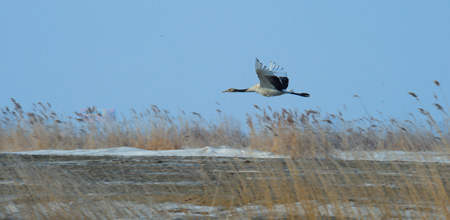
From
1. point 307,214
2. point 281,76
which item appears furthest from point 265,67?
point 307,214

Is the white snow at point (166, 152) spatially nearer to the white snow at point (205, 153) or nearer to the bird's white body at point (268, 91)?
the white snow at point (205, 153)

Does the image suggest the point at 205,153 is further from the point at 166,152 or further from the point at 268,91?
the point at 268,91

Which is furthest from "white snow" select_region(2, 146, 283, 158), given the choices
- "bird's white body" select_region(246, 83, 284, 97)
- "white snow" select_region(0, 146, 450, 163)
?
"bird's white body" select_region(246, 83, 284, 97)

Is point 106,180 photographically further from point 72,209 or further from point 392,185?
point 392,185

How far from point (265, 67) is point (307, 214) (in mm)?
4857

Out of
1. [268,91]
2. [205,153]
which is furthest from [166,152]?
[268,91]

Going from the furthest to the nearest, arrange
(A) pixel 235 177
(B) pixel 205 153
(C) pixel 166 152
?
(C) pixel 166 152
(B) pixel 205 153
(A) pixel 235 177

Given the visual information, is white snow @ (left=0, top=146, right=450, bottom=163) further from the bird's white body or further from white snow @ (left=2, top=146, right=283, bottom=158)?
the bird's white body

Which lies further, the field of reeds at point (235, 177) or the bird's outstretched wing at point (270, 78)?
the bird's outstretched wing at point (270, 78)

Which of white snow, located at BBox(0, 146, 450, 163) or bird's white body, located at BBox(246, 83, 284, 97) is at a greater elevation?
bird's white body, located at BBox(246, 83, 284, 97)

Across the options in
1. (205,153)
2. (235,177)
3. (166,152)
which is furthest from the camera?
(166,152)

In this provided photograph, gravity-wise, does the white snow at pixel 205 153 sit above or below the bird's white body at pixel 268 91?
below

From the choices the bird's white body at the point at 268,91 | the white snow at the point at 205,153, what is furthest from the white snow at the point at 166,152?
the bird's white body at the point at 268,91

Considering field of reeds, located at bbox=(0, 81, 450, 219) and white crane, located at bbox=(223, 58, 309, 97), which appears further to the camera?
white crane, located at bbox=(223, 58, 309, 97)
